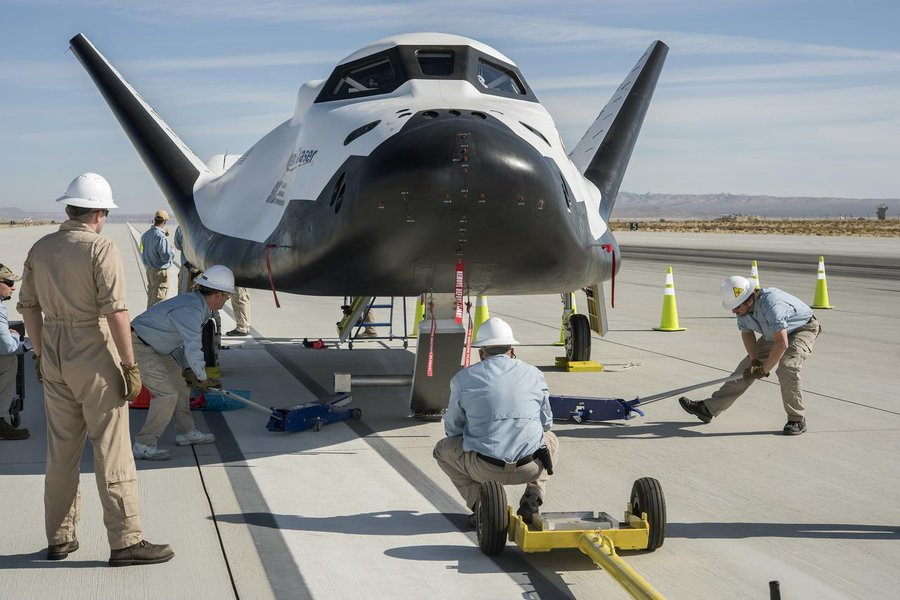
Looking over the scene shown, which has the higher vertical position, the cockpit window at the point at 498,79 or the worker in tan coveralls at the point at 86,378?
the cockpit window at the point at 498,79

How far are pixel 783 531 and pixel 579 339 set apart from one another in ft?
24.7

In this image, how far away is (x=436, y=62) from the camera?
10906mm

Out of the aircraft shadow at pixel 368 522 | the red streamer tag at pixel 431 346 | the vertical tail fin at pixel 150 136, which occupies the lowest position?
the aircraft shadow at pixel 368 522

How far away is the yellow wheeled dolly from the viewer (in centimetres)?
624

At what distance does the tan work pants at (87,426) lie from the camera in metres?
6.30

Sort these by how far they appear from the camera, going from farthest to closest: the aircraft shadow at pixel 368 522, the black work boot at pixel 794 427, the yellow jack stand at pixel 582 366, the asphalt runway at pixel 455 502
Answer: the yellow jack stand at pixel 582 366 < the black work boot at pixel 794 427 < the aircraft shadow at pixel 368 522 < the asphalt runway at pixel 455 502

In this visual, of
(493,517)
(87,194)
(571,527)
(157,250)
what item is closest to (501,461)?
(493,517)

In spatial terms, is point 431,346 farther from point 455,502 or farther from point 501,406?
point 501,406

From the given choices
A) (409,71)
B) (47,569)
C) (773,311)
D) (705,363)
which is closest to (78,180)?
(47,569)

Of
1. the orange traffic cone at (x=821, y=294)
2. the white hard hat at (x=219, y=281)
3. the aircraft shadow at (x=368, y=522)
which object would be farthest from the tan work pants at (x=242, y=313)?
the orange traffic cone at (x=821, y=294)

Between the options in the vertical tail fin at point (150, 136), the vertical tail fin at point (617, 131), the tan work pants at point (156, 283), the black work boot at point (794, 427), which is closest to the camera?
the black work boot at point (794, 427)

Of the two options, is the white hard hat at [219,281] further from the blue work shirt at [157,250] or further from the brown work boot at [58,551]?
the blue work shirt at [157,250]

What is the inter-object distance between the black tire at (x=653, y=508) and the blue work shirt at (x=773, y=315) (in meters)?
4.09

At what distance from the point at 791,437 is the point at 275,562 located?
5.79m
